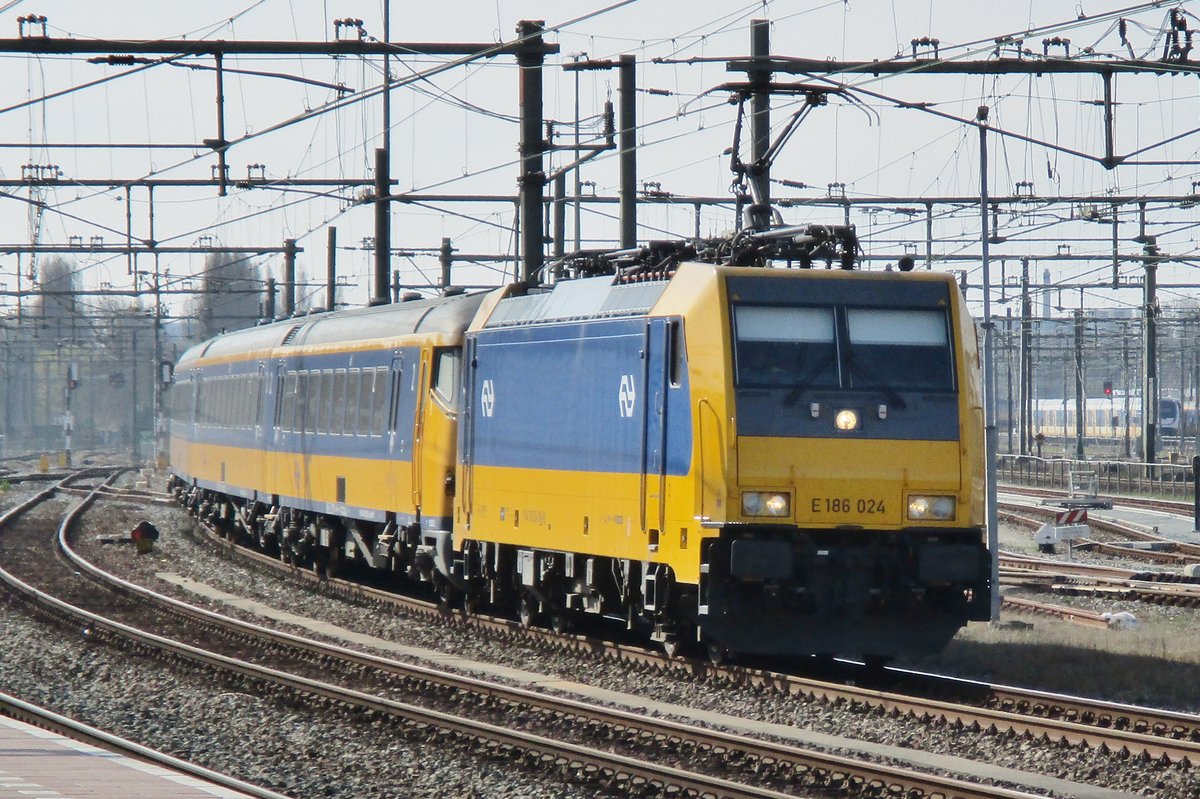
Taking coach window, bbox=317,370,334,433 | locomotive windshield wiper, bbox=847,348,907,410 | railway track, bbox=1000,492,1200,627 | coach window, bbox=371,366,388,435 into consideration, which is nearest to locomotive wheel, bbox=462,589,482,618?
coach window, bbox=371,366,388,435

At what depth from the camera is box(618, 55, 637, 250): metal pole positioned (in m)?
24.7

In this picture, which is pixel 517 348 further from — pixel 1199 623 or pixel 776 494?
pixel 1199 623

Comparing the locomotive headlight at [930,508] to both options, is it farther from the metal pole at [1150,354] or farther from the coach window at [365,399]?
the metal pole at [1150,354]

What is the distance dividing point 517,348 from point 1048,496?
33990 millimetres

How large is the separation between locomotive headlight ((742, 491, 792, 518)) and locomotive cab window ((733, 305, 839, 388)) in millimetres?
872

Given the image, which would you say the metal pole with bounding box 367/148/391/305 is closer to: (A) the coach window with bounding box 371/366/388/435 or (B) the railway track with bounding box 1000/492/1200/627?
(A) the coach window with bounding box 371/366/388/435

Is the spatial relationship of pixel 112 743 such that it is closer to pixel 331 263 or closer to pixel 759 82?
pixel 759 82

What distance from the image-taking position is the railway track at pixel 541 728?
33.9ft

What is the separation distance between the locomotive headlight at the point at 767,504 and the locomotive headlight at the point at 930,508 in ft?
3.56

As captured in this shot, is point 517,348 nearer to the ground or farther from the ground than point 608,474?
farther from the ground

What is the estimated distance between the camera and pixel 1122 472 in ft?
174

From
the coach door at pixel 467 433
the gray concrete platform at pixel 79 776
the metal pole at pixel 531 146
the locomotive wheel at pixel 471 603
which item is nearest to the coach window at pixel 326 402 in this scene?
the metal pole at pixel 531 146

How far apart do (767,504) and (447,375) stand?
7327 millimetres

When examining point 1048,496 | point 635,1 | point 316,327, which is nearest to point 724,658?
point 635,1
